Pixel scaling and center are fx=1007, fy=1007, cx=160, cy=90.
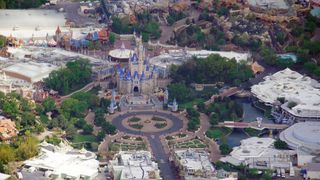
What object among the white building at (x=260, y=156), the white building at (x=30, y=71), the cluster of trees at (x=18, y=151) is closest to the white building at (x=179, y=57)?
the white building at (x=30, y=71)

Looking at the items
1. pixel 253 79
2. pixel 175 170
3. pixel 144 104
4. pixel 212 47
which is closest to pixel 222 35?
pixel 212 47

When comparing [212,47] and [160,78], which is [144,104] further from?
[212,47]

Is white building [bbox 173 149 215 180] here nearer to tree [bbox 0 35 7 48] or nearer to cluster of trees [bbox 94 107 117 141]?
cluster of trees [bbox 94 107 117 141]

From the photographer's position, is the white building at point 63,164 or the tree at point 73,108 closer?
the white building at point 63,164

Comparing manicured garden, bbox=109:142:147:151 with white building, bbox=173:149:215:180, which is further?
manicured garden, bbox=109:142:147:151

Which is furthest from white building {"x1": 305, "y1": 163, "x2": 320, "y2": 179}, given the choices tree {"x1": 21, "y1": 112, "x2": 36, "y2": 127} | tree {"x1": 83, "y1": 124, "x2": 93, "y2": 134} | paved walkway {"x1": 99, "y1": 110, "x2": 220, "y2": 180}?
tree {"x1": 21, "y1": 112, "x2": 36, "y2": 127}

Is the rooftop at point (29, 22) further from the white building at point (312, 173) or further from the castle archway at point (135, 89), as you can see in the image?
the white building at point (312, 173)

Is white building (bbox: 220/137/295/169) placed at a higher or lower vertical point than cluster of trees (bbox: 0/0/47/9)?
lower
